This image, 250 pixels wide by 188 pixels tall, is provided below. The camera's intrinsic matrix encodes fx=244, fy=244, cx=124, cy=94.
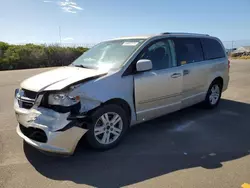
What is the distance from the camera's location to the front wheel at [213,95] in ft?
19.6

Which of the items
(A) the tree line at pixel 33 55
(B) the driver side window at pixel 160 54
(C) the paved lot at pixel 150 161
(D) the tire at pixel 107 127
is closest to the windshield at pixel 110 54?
(B) the driver side window at pixel 160 54

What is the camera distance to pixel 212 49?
6078 millimetres

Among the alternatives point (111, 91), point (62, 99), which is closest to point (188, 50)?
point (111, 91)

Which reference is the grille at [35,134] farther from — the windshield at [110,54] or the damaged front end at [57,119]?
the windshield at [110,54]

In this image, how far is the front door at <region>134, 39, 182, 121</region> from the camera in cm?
420

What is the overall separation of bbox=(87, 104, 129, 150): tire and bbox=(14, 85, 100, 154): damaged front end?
160mm

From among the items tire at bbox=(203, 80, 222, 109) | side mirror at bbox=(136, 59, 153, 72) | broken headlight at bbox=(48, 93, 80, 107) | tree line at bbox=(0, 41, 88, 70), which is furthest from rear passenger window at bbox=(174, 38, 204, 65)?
tree line at bbox=(0, 41, 88, 70)

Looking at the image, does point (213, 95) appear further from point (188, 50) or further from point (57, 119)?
point (57, 119)

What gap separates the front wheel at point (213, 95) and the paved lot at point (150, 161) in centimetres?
98

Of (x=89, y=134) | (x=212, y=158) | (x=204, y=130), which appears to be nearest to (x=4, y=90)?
(x=89, y=134)

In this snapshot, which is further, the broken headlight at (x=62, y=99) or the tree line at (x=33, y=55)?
the tree line at (x=33, y=55)

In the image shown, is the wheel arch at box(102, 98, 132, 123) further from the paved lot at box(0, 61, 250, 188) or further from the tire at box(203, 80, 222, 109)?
the tire at box(203, 80, 222, 109)

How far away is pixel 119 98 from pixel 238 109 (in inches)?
149

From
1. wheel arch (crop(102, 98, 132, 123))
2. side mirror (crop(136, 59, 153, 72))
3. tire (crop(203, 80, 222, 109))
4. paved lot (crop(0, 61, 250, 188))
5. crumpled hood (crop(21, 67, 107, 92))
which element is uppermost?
side mirror (crop(136, 59, 153, 72))
